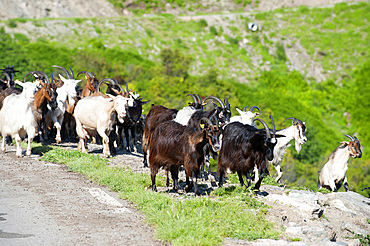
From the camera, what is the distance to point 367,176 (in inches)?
A: 1703

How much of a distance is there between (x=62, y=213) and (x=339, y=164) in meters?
7.95

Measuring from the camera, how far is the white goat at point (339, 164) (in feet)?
41.8

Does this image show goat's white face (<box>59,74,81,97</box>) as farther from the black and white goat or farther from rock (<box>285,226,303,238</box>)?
rock (<box>285,226,303,238</box>)

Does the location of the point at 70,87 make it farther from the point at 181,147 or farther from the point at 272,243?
the point at 272,243

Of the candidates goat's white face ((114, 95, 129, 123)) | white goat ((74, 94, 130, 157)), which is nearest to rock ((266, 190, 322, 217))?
goat's white face ((114, 95, 129, 123))

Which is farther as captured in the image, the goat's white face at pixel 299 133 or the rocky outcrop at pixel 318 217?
the goat's white face at pixel 299 133

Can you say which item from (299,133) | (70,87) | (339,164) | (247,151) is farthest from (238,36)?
(247,151)

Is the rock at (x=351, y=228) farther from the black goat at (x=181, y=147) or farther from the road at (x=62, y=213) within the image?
the road at (x=62, y=213)

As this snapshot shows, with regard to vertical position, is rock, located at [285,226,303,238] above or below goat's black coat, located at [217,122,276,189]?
below

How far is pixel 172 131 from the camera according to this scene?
30.1ft

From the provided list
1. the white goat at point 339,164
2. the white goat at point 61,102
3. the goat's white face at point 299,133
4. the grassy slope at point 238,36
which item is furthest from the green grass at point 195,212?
the grassy slope at point 238,36

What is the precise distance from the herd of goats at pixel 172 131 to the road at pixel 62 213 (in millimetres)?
1363

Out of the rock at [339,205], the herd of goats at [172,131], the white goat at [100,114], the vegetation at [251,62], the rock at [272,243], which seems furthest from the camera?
the vegetation at [251,62]

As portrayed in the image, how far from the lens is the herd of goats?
8.98 m
